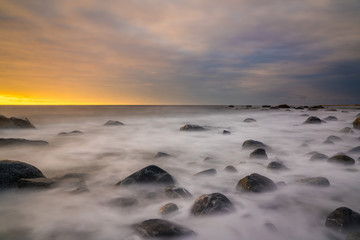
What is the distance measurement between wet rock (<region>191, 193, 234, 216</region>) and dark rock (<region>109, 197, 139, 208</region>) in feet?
2.72

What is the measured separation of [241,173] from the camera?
160 inches

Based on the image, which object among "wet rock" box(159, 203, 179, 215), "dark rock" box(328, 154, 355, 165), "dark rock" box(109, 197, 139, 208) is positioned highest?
"dark rock" box(328, 154, 355, 165)

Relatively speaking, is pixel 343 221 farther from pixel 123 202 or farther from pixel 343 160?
pixel 343 160

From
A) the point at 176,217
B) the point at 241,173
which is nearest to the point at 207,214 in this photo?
the point at 176,217

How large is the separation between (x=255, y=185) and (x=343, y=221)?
44.2 inches

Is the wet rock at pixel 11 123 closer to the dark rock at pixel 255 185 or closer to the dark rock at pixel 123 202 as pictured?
the dark rock at pixel 123 202

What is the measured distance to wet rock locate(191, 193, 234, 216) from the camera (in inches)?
98.3

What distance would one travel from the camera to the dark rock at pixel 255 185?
10.2 ft

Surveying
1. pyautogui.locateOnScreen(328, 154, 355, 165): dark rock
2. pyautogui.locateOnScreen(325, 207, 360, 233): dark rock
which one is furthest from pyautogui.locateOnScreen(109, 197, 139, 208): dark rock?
pyautogui.locateOnScreen(328, 154, 355, 165): dark rock

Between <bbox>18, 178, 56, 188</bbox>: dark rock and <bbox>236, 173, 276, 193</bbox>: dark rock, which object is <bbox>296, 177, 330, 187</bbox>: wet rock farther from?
<bbox>18, 178, 56, 188</bbox>: dark rock

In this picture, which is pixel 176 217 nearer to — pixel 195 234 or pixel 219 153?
pixel 195 234

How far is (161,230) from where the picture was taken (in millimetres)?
2088

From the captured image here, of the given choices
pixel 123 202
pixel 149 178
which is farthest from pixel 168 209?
pixel 149 178

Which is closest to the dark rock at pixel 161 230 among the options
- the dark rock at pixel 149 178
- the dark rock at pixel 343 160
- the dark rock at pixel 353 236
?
the dark rock at pixel 149 178
